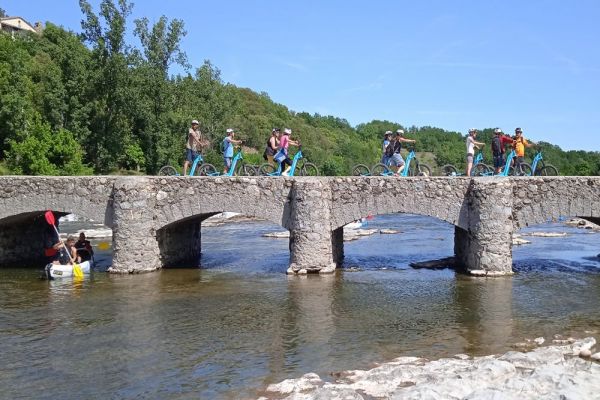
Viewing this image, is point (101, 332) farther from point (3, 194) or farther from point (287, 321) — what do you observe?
point (3, 194)

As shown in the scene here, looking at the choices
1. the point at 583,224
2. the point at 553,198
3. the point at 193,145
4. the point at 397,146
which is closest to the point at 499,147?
the point at 553,198

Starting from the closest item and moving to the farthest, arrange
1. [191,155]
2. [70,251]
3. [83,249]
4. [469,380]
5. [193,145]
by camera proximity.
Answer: [469,380] → [70,251] → [83,249] → [193,145] → [191,155]

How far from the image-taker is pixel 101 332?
13.4m

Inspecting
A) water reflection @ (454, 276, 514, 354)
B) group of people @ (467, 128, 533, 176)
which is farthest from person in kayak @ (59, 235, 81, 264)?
group of people @ (467, 128, 533, 176)

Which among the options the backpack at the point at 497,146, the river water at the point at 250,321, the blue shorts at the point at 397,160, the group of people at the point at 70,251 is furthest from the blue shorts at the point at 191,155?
the backpack at the point at 497,146

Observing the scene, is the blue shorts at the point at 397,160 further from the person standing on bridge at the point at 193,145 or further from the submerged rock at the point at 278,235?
the submerged rock at the point at 278,235

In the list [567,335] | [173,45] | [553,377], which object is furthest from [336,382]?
[173,45]

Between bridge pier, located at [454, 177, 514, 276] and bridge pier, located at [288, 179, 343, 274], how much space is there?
4.15 meters

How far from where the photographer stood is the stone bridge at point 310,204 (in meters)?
18.3

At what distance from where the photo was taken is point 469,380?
30.9 feet

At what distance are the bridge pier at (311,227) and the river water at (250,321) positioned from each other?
58 cm

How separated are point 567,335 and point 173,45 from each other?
122ft

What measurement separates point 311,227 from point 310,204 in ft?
2.28

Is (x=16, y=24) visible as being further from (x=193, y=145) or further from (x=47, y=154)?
(x=193, y=145)
